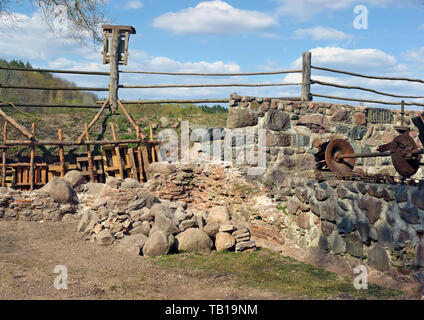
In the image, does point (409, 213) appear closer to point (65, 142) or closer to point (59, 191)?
point (59, 191)

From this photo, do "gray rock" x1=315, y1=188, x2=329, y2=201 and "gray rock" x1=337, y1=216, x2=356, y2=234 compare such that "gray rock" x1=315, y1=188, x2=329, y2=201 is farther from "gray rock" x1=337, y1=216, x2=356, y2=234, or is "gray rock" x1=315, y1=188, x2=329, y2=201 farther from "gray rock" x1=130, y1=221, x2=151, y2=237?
"gray rock" x1=130, y1=221, x2=151, y2=237

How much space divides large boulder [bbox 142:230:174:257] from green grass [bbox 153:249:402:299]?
0.46 ft

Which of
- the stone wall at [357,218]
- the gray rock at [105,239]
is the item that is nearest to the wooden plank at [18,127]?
the gray rock at [105,239]

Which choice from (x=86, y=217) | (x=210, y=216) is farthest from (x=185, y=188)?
(x=86, y=217)

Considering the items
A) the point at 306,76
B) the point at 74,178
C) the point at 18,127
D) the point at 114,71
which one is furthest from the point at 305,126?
the point at 18,127

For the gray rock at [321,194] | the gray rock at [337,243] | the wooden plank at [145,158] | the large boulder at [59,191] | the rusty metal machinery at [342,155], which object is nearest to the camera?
the rusty metal machinery at [342,155]

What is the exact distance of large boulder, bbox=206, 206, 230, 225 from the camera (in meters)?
7.98

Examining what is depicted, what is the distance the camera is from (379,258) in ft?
18.4

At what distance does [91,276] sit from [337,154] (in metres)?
4.14

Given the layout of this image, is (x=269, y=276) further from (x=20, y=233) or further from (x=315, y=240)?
(x=20, y=233)

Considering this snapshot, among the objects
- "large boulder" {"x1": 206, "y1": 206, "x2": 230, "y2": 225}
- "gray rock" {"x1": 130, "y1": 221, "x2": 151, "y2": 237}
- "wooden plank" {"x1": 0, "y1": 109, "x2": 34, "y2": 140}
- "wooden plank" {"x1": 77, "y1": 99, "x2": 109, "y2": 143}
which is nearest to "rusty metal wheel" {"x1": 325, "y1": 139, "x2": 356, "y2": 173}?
"large boulder" {"x1": 206, "y1": 206, "x2": 230, "y2": 225}

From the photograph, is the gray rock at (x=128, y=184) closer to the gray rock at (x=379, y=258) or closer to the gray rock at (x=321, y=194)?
A: the gray rock at (x=321, y=194)

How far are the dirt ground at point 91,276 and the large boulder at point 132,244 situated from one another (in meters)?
0.14

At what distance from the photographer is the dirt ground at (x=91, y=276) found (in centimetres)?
517
